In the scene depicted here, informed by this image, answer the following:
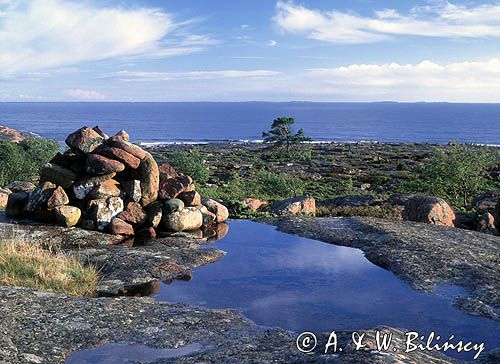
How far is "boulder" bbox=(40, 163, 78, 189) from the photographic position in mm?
25000

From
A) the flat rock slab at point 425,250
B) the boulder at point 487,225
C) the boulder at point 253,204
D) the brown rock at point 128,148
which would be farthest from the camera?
the boulder at point 253,204

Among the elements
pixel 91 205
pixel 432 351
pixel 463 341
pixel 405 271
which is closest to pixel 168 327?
pixel 432 351

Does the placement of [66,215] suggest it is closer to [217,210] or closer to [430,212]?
[217,210]

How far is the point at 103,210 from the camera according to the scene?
23062 millimetres

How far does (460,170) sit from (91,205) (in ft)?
105

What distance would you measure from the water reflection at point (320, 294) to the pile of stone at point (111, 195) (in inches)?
183

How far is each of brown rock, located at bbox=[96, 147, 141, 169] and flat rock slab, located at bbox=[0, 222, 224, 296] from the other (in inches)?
179

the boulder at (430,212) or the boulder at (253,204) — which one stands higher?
the boulder at (430,212)

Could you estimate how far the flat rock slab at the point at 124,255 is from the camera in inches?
626

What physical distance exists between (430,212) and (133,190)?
55.6 feet

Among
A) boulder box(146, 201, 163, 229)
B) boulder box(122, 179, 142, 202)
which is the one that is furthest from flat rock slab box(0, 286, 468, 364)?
boulder box(122, 179, 142, 202)

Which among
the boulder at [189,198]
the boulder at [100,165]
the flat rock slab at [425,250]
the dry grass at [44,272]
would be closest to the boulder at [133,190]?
the boulder at [100,165]

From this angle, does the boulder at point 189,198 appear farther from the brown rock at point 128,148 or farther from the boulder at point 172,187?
the brown rock at point 128,148

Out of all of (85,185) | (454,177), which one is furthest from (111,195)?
(454,177)
